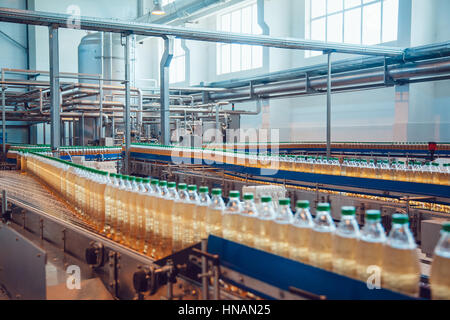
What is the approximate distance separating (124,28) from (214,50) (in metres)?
11.1

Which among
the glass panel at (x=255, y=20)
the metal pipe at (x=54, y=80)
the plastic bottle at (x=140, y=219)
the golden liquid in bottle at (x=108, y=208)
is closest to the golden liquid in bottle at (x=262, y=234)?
the plastic bottle at (x=140, y=219)

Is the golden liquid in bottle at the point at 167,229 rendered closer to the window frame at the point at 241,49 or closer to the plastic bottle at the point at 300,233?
the plastic bottle at the point at 300,233

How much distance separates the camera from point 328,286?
1047 mm

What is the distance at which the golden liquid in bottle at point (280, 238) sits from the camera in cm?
132

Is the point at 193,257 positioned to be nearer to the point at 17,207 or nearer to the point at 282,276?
the point at 282,276

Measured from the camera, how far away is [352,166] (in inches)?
153

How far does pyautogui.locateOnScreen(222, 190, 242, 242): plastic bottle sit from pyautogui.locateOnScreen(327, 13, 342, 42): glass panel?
11518mm

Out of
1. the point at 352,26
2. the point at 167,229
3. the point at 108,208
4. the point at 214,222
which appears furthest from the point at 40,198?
the point at 352,26

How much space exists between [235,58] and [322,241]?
14.8m

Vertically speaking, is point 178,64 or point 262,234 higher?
point 178,64

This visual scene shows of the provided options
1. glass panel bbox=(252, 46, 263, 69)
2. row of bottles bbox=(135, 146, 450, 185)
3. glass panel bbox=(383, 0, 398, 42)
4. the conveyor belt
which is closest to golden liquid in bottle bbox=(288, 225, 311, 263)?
the conveyor belt

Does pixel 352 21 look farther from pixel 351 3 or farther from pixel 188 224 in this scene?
pixel 188 224

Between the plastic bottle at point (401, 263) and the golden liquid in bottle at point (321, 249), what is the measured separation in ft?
0.55

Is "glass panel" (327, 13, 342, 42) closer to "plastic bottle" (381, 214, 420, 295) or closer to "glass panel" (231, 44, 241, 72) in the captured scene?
"glass panel" (231, 44, 241, 72)
